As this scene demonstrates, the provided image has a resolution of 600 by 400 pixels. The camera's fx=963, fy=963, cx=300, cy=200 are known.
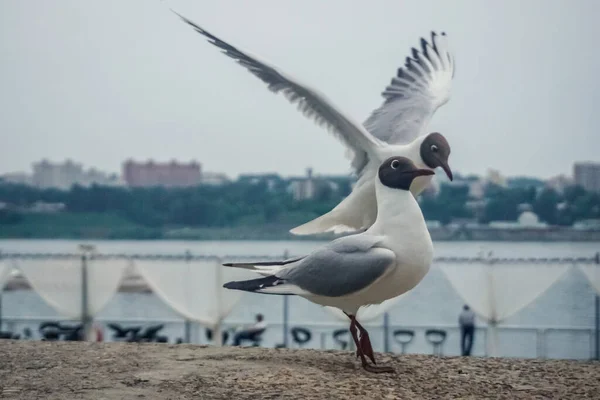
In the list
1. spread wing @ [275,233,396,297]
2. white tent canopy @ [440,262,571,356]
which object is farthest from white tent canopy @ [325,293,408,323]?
spread wing @ [275,233,396,297]

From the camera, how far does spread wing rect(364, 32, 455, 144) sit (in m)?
6.05

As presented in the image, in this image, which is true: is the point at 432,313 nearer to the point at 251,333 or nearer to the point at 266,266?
the point at 251,333

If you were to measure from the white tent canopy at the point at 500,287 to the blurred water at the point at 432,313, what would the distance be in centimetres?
39

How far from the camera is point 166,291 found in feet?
38.9

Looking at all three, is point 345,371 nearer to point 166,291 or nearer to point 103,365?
point 103,365

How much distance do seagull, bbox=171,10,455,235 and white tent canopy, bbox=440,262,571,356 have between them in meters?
4.70

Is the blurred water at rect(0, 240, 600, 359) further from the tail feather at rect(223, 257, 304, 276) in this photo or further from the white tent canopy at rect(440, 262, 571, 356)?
the tail feather at rect(223, 257, 304, 276)

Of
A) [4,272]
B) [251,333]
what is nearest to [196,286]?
[251,333]

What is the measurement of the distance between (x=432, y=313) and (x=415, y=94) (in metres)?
17.6

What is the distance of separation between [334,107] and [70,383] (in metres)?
2.18

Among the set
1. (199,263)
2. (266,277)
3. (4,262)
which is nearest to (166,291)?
(199,263)

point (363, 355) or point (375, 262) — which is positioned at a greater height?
point (375, 262)

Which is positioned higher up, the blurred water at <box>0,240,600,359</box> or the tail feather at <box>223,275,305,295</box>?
the tail feather at <box>223,275,305,295</box>

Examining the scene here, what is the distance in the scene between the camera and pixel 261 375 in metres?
4.45
